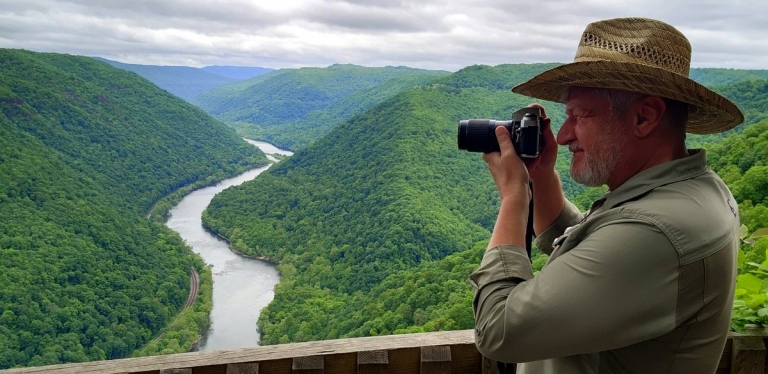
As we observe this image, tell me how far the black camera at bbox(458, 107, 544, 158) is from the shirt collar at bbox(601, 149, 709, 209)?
191 mm

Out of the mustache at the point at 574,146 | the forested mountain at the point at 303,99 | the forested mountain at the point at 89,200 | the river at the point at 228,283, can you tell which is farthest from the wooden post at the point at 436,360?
the forested mountain at the point at 303,99

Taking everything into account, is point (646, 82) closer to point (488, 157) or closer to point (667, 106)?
point (667, 106)

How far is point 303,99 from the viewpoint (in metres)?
127

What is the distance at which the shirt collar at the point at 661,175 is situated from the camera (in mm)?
857

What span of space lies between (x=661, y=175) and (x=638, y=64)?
18cm

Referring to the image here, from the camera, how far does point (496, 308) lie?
32.0 inches

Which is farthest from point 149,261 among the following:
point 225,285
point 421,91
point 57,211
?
point 421,91

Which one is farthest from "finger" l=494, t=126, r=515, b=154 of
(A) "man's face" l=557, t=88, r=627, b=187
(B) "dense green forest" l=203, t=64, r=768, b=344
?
(B) "dense green forest" l=203, t=64, r=768, b=344

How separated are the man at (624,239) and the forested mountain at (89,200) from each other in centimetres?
2298

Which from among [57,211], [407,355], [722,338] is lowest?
[57,211]

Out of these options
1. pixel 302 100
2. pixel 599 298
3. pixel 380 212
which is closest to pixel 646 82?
pixel 599 298

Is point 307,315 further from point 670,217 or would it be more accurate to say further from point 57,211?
point 670,217

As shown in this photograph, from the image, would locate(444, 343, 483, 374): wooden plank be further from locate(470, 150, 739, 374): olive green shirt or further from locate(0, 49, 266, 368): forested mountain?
locate(0, 49, 266, 368): forested mountain

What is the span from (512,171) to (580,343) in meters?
0.33
